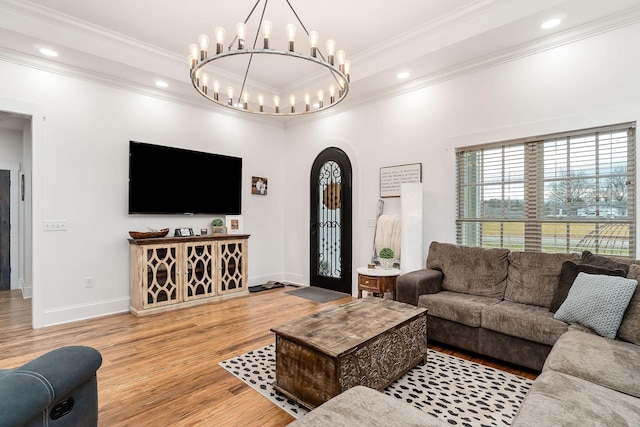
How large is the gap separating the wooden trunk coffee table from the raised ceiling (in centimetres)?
275

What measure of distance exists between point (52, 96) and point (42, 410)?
151 inches

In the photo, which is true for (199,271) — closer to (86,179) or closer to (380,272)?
(86,179)

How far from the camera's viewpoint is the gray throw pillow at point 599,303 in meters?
2.13

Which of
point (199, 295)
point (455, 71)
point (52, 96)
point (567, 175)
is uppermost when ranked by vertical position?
point (455, 71)

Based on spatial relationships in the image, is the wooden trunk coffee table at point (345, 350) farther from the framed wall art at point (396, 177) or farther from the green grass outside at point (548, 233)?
the framed wall art at point (396, 177)

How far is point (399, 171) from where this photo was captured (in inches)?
173

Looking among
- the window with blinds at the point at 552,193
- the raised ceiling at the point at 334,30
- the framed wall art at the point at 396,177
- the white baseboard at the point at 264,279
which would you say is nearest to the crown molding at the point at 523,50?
the raised ceiling at the point at 334,30

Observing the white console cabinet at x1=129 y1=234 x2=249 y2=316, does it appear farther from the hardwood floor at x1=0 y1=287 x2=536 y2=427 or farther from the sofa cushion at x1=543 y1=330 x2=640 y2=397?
the sofa cushion at x1=543 y1=330 x2=640 y2=397

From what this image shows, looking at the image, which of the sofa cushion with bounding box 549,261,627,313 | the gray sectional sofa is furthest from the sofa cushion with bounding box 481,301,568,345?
the sofa cushion with bounding box 549,261,627,313

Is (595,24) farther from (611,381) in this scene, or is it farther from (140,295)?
(140,295)

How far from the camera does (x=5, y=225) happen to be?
5.34 metres

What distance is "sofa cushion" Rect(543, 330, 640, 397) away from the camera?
1.59 m

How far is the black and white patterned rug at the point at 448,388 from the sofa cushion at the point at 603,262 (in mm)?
1090

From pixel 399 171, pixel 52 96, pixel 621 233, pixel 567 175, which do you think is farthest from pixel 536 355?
pixel 52 96
